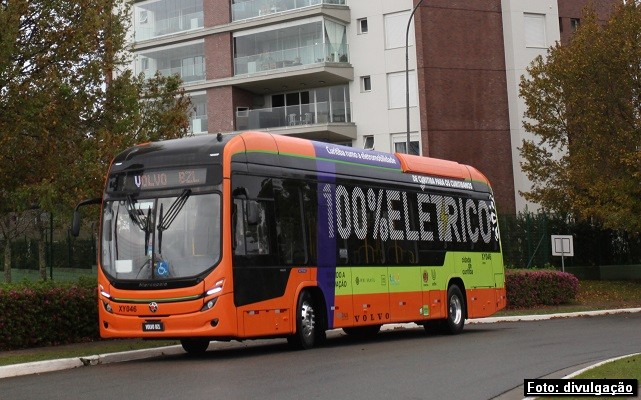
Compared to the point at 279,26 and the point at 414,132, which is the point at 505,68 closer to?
the point at 414,132

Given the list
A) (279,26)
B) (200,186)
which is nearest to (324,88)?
(279,26)

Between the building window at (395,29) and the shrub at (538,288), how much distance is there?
54.5ft

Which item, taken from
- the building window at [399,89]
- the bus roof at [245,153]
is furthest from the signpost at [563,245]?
the bus roof at [245,153]

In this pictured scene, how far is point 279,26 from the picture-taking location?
50.2 m

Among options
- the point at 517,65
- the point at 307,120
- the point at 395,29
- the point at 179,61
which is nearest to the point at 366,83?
the point at 395,29

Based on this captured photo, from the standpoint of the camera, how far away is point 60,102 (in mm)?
20734

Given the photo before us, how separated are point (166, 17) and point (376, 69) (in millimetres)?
12470

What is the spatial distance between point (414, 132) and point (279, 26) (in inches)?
330

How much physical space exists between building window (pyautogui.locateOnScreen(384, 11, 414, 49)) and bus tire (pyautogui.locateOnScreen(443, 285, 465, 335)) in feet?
87.8

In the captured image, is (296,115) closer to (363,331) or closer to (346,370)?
(363,331)

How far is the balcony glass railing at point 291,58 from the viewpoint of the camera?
48938 millimetres

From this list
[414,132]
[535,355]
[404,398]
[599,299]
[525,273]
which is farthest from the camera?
[414,132]

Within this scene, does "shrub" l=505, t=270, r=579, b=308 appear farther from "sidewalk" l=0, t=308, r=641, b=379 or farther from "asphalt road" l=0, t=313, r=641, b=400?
"sidewalk" l=0, t=308, r=641, b=379
